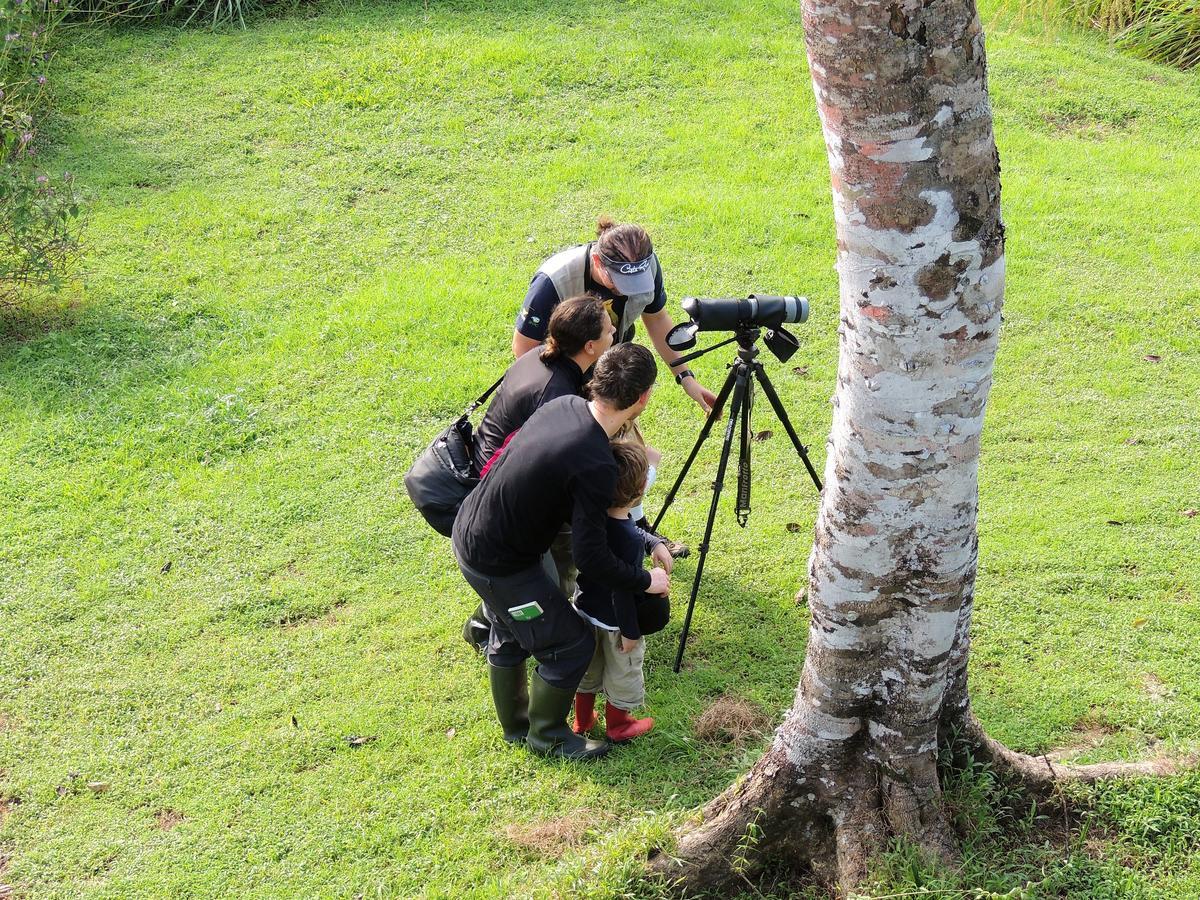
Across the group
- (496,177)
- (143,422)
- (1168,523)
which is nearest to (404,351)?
(143,422)

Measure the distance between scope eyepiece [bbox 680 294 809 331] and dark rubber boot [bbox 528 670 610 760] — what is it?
5.62 feet

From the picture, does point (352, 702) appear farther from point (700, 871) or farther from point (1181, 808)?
point (1181, 808)

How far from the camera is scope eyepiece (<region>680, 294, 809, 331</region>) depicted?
16.2 feet

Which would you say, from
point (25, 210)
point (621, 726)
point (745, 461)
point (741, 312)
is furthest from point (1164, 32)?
point (25, 210)

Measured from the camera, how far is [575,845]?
432 centimetres

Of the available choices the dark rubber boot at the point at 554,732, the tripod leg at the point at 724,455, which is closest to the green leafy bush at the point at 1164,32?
the tripod leg at the point at 724,455

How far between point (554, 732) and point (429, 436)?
2634mm

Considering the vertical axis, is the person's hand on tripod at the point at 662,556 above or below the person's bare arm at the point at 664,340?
below

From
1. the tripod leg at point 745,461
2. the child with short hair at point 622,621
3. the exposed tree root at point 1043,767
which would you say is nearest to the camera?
the exposed tree root at point 1043,767

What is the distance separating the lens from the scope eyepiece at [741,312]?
494 centimetres

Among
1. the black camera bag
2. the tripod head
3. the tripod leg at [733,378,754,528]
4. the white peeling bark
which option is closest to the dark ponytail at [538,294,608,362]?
the black camera bag

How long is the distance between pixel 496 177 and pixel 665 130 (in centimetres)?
173

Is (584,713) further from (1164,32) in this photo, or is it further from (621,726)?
(1164,32)

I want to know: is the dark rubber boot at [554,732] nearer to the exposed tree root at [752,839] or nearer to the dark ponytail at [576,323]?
the exposed tree root at [752,839]
